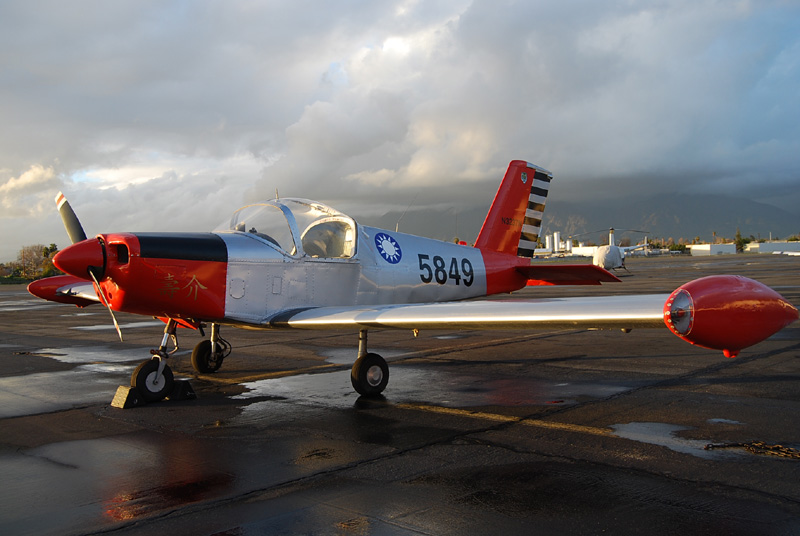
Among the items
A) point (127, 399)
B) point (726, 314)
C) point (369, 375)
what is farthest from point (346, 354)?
point (726, 314)

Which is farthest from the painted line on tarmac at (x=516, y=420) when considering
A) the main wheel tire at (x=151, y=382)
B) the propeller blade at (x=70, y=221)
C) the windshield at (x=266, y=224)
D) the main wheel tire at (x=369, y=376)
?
the propeller blade at (x=70, y=221)

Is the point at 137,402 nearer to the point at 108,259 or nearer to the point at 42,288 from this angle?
the point at 108,259

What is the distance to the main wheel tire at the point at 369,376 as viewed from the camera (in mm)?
7789

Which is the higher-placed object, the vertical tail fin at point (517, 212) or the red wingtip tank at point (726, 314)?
the vertical tail fin at point (517, 212)

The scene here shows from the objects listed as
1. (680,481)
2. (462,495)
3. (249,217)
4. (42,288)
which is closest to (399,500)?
(462,495)

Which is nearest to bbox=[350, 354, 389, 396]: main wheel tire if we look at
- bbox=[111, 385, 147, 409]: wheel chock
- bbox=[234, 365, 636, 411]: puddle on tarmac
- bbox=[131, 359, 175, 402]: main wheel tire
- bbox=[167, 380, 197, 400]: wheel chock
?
bbox=[234, 365, 636, 411]: puddle on tarmac

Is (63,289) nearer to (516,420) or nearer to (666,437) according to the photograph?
(516,420)

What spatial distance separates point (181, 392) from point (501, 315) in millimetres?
4222

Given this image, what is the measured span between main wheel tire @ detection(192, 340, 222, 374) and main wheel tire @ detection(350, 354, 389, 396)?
3.06m

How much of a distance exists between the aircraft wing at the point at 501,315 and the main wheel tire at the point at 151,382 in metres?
1.43

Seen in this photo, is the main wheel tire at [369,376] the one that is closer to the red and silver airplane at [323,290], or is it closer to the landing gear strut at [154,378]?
the red and silver airplane at [323,290]

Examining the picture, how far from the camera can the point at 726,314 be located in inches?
190

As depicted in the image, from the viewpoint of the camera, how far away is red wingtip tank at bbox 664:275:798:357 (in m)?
4.82

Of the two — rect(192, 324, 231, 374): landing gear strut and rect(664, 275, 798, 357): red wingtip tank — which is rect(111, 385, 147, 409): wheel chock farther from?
rect(664, 275, 798, 357): red wingtip tank
